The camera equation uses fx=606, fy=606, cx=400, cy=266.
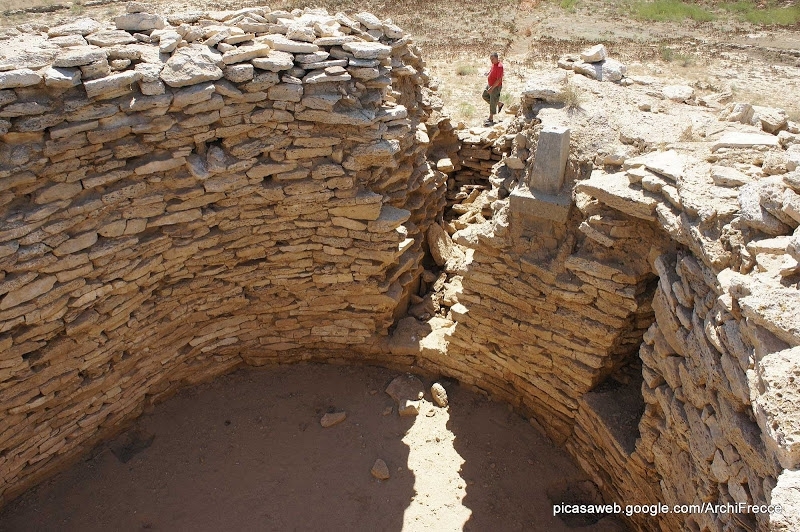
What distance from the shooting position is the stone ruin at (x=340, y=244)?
453 cm

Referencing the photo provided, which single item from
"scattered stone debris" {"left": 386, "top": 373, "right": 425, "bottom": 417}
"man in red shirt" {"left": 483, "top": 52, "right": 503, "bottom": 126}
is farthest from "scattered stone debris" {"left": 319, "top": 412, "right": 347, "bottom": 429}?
"man in red shirt" {"left": 483, "top": 52, "right": 503, "bottom": 126}

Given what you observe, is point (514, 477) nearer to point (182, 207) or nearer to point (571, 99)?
point (571, 99)

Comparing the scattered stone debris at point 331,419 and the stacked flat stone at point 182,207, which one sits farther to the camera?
the scattered stone debris at point 331,419

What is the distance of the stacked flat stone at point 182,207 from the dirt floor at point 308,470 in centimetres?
37

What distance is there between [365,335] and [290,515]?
7.23ft

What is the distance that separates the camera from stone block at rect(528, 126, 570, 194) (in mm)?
5617

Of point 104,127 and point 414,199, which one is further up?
point 104,127

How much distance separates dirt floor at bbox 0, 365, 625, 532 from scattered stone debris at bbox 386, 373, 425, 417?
0.28 ft

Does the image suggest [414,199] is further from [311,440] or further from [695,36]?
[695,36]

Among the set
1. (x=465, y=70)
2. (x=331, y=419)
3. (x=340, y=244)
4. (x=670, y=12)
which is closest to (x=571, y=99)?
(x=340, y=244)

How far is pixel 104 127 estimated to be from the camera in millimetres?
5227

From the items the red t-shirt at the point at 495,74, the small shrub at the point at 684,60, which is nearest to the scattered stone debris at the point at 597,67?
the red t-shirt at the point at 495,74

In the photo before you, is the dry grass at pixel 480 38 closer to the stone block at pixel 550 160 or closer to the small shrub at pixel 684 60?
the small shrub at pixel 684 60

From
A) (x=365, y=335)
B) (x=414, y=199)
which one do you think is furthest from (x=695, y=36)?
(x=365, y=335)
